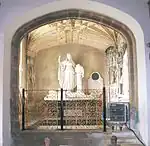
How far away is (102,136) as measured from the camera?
583cm

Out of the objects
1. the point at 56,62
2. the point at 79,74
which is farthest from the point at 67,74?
the point at 56,62

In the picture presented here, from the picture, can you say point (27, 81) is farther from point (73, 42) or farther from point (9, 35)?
point (9, 35)

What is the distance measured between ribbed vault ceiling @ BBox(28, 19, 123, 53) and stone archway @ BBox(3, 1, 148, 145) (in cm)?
480

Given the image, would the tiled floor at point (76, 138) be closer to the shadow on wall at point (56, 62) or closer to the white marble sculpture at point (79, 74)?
the white marble sculpture at point (79, 74)

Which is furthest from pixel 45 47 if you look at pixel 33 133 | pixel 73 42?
pixel 33 133

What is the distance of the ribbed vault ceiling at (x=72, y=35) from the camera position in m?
11.2

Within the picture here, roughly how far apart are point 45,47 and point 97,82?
2.81 m

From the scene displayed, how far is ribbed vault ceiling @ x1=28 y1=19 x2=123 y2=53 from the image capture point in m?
11.2

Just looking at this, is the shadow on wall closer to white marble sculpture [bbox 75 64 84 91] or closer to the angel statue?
white marble sculpture [bbox 75 64 84 91]

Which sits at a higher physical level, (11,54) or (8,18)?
(8,18)

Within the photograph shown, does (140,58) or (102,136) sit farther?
(102,136)

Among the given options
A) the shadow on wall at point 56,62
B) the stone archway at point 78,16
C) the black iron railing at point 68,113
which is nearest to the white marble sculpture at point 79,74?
the shadow on wall at point 56,62

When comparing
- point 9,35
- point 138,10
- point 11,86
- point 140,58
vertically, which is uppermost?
point 138,10

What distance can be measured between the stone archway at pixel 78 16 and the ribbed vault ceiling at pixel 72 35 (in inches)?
189
